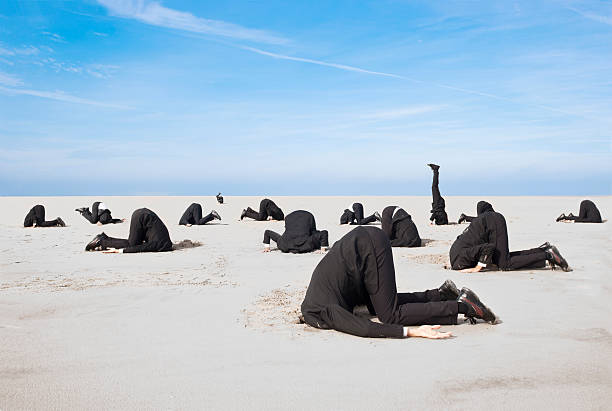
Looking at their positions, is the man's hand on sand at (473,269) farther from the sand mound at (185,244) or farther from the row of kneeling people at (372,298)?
the sand mound at (185,244)

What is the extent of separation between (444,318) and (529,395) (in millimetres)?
1885

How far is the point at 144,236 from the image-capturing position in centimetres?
1367

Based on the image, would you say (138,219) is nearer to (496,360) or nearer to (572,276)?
(572,276)

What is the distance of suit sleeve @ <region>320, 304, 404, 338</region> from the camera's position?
18.4ft

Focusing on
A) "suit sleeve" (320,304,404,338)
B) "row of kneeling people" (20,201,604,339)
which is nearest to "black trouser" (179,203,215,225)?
"row of kneeling people" (20,201,604,339)

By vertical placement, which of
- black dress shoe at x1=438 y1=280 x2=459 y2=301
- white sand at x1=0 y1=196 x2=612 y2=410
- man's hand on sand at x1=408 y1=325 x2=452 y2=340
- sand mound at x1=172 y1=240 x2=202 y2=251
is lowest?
white sand at x1=0 y1=196 x2=612 y2=410

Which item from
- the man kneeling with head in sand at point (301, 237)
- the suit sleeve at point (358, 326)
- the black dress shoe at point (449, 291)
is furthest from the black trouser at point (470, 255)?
the suit sleeve at point (358, 326)

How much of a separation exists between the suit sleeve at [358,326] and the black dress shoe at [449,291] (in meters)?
0.97

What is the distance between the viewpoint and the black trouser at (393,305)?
225 inches

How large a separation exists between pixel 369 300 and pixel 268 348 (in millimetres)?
1292

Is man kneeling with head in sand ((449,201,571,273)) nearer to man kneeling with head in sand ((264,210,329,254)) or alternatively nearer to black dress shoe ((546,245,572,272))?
black dress shoe ((546,245,572,272))

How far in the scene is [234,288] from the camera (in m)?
9.00

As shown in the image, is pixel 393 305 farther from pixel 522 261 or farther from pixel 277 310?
pixel 522 261

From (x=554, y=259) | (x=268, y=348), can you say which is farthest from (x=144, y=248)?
(x=554, y=259)
